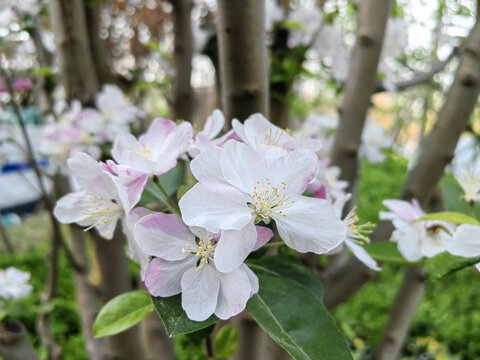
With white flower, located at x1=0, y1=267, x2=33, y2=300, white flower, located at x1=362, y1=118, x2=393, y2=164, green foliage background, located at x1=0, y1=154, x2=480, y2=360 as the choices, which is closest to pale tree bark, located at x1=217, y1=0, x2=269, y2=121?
white flower, located at x1=362, y1=118, x2=393, y2=164

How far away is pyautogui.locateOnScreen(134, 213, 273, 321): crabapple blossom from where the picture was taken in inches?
16.5

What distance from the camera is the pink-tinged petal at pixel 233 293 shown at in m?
0.41

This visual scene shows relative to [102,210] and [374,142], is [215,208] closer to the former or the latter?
[102,210]

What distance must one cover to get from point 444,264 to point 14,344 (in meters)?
0.73

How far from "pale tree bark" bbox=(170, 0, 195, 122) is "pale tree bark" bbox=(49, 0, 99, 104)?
0.24 metres

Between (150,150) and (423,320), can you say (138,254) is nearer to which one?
(150,150)

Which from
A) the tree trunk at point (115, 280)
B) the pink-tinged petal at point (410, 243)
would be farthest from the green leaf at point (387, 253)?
the tree trunk at point (115, 280)

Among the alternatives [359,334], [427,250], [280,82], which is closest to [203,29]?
[280,82]

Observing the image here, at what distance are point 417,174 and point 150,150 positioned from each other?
0.58 metres

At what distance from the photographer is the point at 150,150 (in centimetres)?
56

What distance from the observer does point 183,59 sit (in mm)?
1207

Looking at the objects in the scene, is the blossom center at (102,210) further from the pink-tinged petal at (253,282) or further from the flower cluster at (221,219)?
the pink-tinged petal at (253,282)

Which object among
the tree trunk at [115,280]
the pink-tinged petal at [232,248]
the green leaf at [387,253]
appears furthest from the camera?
the tree trunk at [115,280]

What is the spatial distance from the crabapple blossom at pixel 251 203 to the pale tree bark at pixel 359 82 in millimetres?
486
